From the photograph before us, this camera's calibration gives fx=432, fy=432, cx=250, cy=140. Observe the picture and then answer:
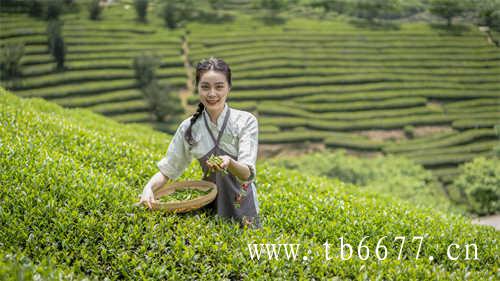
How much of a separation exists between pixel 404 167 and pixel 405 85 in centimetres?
1411

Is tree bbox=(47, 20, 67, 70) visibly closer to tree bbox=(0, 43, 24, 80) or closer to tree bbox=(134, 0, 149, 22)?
tree bbox=(0, 43, 24, 80)

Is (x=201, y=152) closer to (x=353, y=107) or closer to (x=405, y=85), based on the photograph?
(x=353, y=107)

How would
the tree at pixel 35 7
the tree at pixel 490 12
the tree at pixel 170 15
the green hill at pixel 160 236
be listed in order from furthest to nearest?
the tree at pixel 170 15 → the tree at pixel 35 7 → the tree at pixel 490 12 → the green hill at pixel 160 236

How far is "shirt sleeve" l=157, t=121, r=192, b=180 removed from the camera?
3.33 meters

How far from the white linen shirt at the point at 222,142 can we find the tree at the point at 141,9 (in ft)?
143

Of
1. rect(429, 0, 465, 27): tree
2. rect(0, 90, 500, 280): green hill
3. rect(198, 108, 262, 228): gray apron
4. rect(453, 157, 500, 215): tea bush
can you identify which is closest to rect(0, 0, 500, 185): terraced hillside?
rect(429, 0, 465, 27): tree

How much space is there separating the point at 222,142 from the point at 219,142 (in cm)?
2

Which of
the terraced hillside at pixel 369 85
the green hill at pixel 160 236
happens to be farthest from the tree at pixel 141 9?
the green hill at pixel 160 236

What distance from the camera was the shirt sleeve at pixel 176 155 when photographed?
333 cm

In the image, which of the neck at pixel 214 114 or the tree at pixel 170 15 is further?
the tree at pixel 170 15

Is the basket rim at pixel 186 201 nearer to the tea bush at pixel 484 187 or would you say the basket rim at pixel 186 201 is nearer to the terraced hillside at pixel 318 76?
the tea bush at pixel 484 187

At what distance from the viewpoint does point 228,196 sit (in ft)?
10.8

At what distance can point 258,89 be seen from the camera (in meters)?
35.7

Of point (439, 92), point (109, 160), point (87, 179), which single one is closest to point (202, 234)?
point (87, 179)
